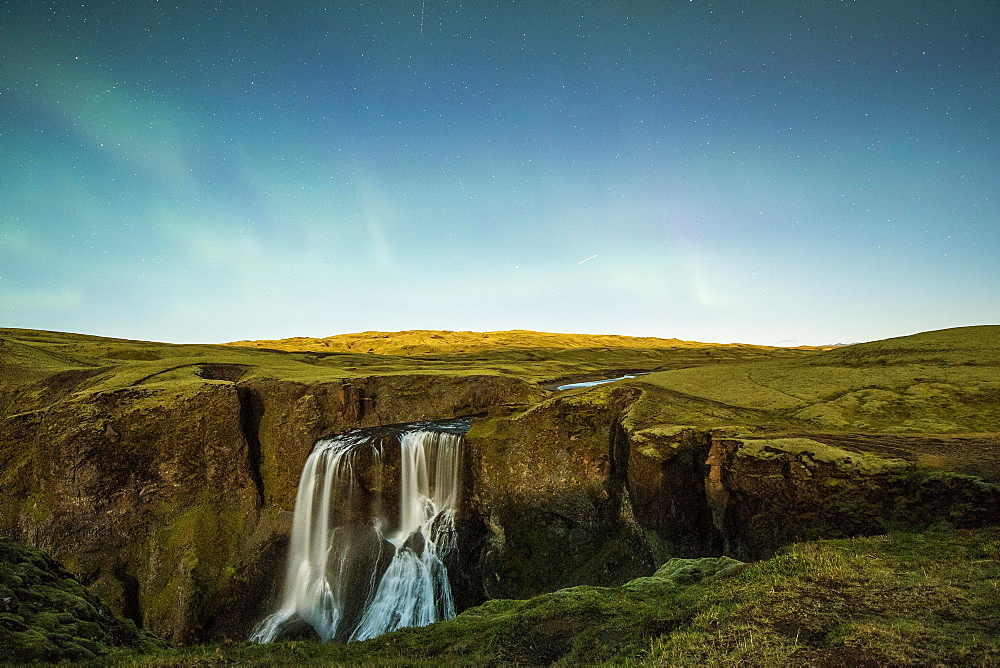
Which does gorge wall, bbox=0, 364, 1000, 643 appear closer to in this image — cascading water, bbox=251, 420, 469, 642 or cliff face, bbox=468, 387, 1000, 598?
cliff face, bbox=468, 387, 1000, 598

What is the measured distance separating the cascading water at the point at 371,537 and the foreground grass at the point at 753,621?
52.4ft

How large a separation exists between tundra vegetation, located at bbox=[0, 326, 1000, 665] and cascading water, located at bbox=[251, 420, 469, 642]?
4.98 feet

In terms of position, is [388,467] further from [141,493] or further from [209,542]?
[141,493]

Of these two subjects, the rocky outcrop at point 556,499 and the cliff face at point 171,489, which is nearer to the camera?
the rocky outcrop at point 556,499

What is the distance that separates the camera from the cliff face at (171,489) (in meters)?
29.5

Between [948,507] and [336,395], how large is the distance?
Result: 113 feet

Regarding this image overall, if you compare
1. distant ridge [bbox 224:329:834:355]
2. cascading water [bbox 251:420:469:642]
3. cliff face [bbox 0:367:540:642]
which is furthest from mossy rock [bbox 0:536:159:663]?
distant ridge [bbox 224:329:834:355]

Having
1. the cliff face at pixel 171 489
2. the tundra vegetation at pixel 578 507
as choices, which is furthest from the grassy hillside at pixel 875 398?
the cliff face at pixel 171 489

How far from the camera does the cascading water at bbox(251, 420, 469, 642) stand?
27.3 meters

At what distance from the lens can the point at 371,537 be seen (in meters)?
30.0

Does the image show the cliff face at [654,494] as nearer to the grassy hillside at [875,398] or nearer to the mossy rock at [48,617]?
the grassy hillside at [875,398]

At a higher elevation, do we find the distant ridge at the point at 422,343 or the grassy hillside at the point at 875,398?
the distant ridge at the point at 422,343

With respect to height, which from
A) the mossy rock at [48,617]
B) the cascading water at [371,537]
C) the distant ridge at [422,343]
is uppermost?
the distant ridge at [422,343]

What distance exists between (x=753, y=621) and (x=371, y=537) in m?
26.0
